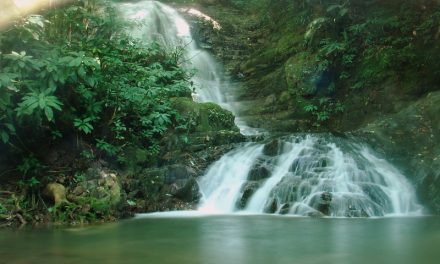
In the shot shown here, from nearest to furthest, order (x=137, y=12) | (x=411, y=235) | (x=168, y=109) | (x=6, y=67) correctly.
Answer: (x=411, y=235)
(x=6, y=67)
(x=168, y=109)
(x=137, y=12)

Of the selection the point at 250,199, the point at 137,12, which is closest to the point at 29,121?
the point at 250,199

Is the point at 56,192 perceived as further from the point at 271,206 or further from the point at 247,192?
the point at 271,206

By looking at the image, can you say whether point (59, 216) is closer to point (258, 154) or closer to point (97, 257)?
point (97, 257)

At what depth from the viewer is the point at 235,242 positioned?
445cm

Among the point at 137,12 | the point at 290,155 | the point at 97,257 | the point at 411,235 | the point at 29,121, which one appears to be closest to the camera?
the point at 97,257

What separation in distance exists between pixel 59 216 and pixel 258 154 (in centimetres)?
356

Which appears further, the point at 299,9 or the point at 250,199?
the point at 299,9

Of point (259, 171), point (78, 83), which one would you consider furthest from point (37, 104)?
point (259, 171)

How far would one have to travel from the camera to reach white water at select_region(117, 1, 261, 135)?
12859 mm

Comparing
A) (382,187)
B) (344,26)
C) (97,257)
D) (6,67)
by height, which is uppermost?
(344,26)

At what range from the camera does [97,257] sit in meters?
3.75

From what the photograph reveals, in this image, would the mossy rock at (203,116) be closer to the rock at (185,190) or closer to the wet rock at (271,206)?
the rock at (185,190)

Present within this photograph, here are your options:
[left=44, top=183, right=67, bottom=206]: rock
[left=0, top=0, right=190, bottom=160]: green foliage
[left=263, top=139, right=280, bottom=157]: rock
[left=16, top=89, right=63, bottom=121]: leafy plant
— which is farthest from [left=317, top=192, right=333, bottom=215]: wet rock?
[left=16, top=89, right=63, bottom=121]: leafy plant

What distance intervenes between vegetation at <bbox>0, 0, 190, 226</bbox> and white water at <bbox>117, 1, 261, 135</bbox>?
15.0ft
